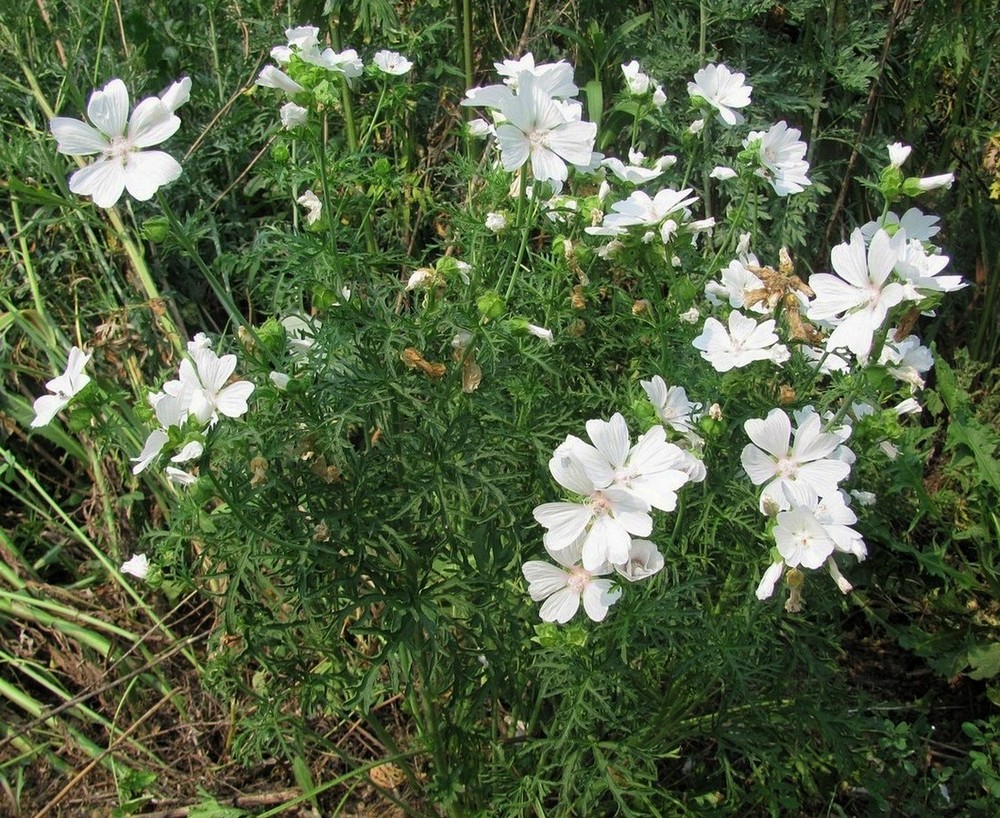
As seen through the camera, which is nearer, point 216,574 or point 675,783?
point 216,574

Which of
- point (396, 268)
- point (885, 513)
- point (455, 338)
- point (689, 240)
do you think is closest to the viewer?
point (455, 338)

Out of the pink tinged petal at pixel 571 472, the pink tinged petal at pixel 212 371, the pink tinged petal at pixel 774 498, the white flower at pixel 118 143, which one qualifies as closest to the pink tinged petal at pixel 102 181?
the white flower at pixel 118 143

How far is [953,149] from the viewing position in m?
2.93

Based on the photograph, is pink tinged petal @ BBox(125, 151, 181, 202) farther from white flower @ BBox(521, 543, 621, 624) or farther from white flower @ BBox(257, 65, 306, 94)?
white flower @ BBox(521, 543, 621, 624)

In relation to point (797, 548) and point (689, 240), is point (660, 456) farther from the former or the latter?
point (689, 240)

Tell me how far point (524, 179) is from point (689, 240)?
265 mm

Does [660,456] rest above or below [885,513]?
→ above

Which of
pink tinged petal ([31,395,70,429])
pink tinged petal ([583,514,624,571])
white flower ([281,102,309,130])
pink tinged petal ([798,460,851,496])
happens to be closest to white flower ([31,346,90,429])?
pink tinged petal ([31,395,70,429])

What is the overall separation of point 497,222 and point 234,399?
0.46m

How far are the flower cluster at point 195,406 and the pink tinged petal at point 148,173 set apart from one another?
209mm

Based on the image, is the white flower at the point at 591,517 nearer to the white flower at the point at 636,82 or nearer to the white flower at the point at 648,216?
the white flower at the point at 648,216

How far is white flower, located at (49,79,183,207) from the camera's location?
4.09 ft

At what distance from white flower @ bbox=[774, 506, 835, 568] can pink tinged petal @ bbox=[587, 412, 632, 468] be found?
216mm

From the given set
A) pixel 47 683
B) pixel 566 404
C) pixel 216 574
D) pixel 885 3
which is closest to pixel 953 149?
pixel 885 3
